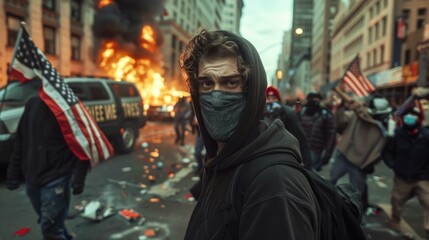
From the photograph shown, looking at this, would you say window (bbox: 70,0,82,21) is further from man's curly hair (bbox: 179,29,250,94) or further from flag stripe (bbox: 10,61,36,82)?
man's curly hair (bbox: 179,29,250,94)

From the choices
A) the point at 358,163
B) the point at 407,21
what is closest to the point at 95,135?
the point at 358,163

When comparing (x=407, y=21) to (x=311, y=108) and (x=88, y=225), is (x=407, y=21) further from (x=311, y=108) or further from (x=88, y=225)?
(x=88, y=225)

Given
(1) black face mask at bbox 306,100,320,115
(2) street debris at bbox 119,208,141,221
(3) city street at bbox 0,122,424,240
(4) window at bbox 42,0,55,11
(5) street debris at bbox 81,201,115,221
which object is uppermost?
(4) window at bbox 42,0,55,11

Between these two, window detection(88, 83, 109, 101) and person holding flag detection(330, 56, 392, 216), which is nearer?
person holding flag detection(330, 56, 392, 216)

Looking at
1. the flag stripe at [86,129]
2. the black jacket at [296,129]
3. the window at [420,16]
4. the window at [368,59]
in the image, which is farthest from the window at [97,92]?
the window at [368,59]

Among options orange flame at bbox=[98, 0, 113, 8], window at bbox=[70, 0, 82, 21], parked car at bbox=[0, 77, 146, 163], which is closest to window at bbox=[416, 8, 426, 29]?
orange flame at bbox=[98, 0, 113, 8]

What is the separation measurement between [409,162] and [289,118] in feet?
5.84

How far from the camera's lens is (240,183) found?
1.29 m

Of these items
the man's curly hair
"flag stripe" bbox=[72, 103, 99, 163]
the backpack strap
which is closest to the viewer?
the backpack strap

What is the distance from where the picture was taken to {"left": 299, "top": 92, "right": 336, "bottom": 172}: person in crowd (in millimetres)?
6219

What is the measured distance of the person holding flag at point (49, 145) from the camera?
3621mm

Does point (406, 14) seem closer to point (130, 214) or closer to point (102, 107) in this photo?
point (102, 107)

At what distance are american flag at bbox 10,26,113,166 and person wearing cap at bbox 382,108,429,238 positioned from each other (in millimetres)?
3993

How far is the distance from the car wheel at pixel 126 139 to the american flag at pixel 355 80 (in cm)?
631
